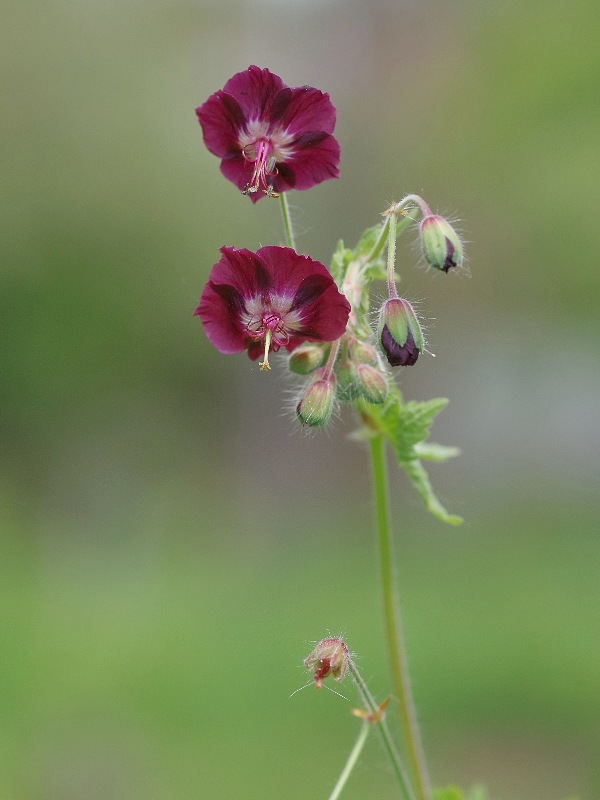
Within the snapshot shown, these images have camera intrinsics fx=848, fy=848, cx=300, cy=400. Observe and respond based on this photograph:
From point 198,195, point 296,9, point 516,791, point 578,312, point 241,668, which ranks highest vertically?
point 296,9

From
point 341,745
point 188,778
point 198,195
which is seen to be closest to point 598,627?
point 341,745

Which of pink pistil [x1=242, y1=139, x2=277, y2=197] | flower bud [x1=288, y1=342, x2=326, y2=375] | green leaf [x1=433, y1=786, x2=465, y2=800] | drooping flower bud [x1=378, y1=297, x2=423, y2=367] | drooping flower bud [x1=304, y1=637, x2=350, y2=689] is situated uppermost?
pink pistil [x1=242, y1=139, x2=277, y2=197]

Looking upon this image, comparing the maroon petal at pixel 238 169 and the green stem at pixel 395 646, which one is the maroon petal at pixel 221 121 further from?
the green stem at pixel 395 646

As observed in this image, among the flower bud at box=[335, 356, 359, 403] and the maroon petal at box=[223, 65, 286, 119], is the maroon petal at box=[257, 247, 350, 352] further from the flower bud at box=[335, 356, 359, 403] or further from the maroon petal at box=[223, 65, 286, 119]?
the maroon petal at box=[223, 65, 286, 119]

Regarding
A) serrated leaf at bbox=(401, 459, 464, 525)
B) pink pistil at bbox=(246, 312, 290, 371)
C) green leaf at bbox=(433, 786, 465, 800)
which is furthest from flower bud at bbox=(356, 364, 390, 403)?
green leaf at bbox=(433, 786, 465, 800)

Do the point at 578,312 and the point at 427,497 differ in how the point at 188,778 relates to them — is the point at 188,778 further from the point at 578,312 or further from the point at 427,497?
the point at 578,312

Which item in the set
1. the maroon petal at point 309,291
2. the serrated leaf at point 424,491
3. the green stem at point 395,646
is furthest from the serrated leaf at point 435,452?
the maroon petal at point 309,291

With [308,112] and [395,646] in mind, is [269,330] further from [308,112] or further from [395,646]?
[395,646]
